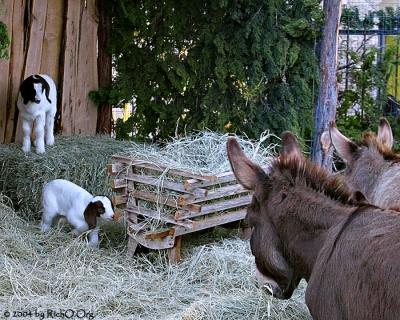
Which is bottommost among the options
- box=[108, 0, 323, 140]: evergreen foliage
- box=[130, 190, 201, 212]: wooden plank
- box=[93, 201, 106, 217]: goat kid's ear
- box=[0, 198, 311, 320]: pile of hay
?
box=[0, 198, 311, 320]: pile of hay

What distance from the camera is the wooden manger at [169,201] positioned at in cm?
647

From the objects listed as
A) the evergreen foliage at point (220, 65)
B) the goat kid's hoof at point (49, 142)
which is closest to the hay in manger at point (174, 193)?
the evergreen foliage at point (220, 65)

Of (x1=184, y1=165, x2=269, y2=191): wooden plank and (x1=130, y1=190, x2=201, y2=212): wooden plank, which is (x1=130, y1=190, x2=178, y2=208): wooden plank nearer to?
(x1=130, y1=190, x2=201, y2=212): wooden plank

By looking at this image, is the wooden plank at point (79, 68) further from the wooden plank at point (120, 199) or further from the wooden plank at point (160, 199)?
the wooden plank at point (160, 199)

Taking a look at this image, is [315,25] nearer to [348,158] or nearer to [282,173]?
[348,158]

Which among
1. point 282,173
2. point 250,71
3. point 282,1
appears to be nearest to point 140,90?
point 250,71

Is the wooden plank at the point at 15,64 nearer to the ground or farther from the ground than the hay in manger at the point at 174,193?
farther from the ground

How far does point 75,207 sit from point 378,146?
3.20 meters

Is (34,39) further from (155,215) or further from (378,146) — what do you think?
(378,146)

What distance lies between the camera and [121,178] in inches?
274

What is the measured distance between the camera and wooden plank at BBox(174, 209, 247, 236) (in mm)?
6500

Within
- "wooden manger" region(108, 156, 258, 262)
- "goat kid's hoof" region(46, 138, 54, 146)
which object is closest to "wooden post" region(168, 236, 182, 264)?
"wooden manger" region(108, 156, 258, 262)

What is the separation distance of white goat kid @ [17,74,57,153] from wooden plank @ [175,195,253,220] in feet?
8.49

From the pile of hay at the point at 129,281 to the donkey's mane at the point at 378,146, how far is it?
122cm
